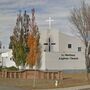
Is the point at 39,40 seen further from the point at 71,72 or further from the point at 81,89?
the point at 81,89

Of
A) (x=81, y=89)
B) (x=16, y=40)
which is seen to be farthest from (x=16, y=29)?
(x=81, y=89)

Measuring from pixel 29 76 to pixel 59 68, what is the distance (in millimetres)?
15272

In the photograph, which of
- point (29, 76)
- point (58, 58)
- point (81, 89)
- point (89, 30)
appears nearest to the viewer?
point (81, 89)

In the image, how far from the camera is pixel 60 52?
2766 inches

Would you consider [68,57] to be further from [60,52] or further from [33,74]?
[33,74]

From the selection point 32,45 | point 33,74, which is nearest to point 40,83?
point 33,74

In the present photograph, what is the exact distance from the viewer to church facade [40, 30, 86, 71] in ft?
226

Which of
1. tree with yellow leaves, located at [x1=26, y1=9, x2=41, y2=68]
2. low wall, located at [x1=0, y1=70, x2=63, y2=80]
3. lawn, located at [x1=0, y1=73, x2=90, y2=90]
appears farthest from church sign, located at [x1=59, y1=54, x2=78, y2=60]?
lawn, located at [x1=0, y1=73, x2=90, y2=90]

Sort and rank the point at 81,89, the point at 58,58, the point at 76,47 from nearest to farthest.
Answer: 1. the point at 81,89
2. the point at 58,58
3. the point at 76,47

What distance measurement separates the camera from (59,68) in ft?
228

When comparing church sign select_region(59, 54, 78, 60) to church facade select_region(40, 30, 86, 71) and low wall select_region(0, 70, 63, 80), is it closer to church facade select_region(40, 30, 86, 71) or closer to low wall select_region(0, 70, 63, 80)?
church facade select_region(40, 30, 86, 71)

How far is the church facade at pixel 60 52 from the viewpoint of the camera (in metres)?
68.9

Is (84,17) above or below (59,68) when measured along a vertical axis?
above

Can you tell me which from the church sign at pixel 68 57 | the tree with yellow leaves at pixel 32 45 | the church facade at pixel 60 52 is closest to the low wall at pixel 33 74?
the tree with yellow leaves at pixel 32 45
